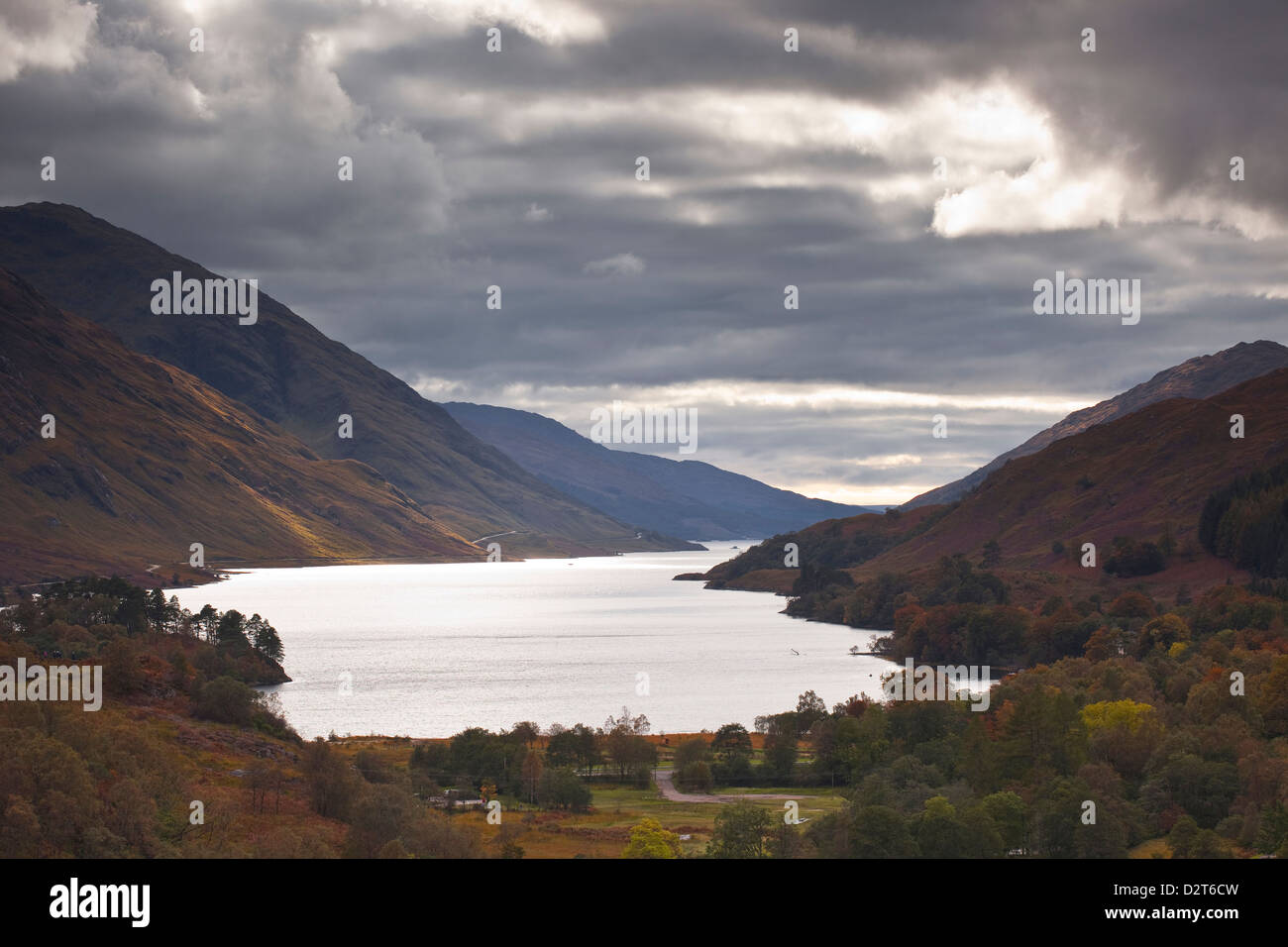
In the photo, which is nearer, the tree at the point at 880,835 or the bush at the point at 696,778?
the tree at the point at 880,835

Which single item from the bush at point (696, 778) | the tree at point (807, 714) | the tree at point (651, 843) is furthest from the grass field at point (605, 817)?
the tree at point (807, 714)

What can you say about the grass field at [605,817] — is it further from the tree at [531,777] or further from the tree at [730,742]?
the tree at [730,742]

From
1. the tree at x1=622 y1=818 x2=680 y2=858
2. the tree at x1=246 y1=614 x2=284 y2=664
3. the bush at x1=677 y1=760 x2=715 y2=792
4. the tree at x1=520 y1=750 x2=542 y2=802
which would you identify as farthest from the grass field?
the tree at x1=246 y1=614 x2=284 y2=664

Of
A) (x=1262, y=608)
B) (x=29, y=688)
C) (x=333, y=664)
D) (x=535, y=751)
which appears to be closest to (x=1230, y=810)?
(x=535, y=751)

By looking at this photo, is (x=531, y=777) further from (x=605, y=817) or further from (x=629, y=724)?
Result: (x=629, y=724)
